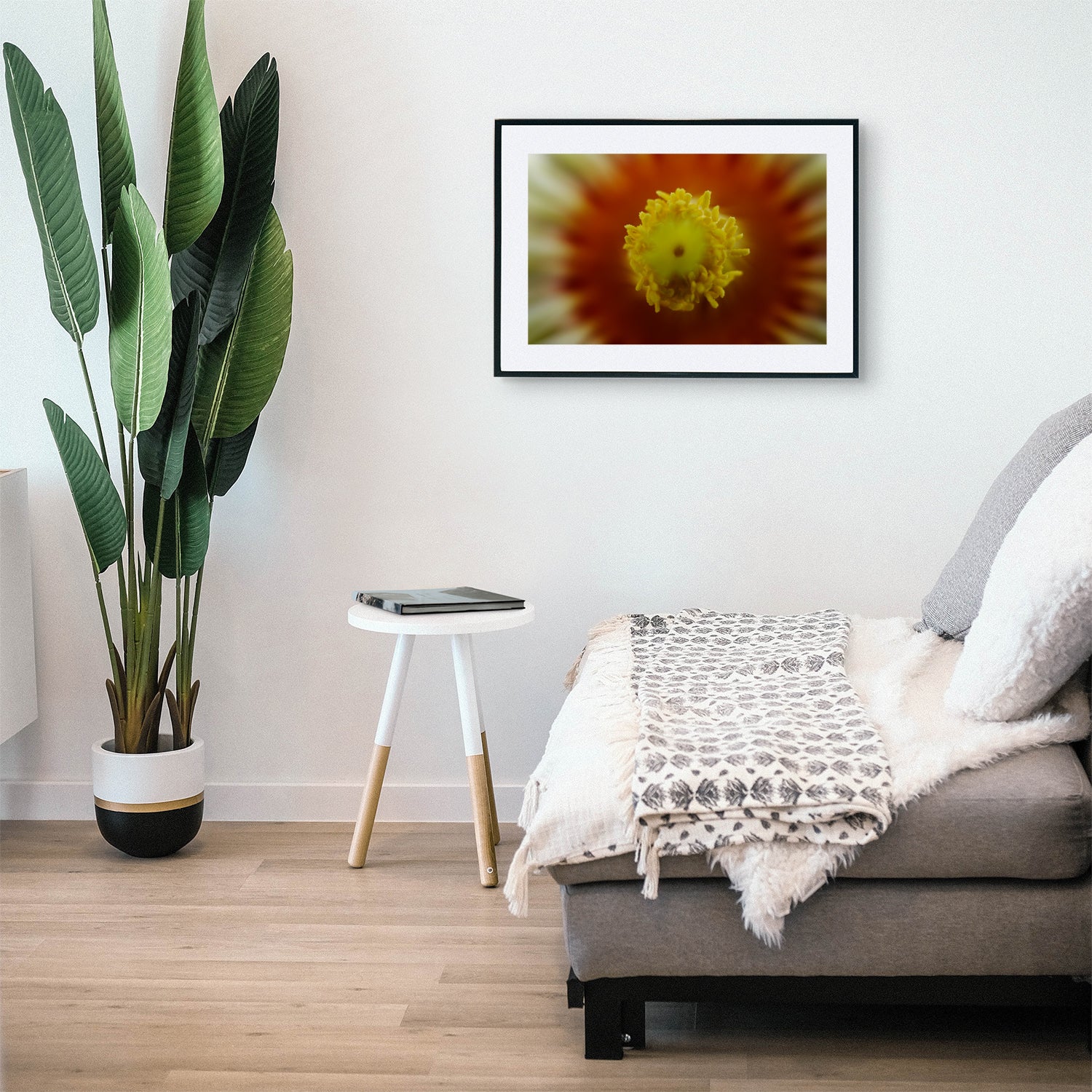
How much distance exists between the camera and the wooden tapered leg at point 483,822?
2.38 meters

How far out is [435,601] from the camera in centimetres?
237

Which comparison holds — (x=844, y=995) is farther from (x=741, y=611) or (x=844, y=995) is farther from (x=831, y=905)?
(x=741, y=611)

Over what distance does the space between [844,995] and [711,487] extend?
4.38 ft

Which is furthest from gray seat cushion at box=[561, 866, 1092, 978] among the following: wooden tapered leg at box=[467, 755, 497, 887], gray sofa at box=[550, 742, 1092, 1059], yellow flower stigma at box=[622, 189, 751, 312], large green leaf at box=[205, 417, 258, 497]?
yellow flower stigma at box=[622, 189, 751, 312]

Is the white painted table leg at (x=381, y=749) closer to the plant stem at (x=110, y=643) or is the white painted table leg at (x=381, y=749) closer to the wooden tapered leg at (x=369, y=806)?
the wooden tapered leg at (x=369, y=806)

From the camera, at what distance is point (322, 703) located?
2.83m

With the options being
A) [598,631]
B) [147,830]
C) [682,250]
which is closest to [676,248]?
[682,250]

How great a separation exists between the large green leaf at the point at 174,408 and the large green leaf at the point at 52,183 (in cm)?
19

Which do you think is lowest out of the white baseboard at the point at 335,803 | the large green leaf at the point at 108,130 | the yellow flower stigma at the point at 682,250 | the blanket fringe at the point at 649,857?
the white baseboard at the point at 335,803

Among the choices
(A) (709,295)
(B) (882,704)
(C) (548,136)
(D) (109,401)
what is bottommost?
(B) (882,704)

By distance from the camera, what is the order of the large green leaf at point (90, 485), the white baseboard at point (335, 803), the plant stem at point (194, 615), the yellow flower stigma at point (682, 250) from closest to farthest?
the large green leaf at point (90, 485), the plant stem at point (194, 615), the yellow flower stigma at point (682, 250), the white baseboard at point (335, 803)

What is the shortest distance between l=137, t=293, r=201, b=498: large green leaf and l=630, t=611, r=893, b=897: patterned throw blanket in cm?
109

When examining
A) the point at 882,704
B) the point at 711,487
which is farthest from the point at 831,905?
the point at 711,487

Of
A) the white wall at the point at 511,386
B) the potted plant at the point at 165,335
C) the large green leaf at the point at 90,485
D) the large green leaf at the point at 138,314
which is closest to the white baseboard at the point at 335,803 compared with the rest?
the white wall at the point at 511,386
